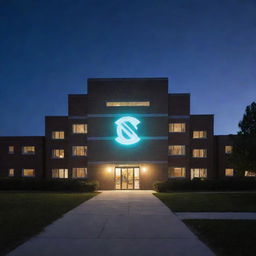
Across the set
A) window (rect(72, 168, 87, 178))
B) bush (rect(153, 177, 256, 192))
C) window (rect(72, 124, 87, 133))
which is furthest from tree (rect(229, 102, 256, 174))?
window (rect(72, 124, 87, 133))

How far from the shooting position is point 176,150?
32.5m

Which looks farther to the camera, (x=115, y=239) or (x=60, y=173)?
(x=60, y=173)

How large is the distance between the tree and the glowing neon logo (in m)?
12.8

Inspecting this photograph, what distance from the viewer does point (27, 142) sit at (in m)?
39.1

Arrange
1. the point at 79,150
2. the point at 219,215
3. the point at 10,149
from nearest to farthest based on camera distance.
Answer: the point at 219,215 < the point at 79,150 < the point at 10,149

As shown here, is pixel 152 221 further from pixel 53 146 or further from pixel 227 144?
pixel 227 144

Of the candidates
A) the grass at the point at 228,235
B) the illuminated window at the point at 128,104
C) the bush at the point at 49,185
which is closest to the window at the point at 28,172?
the bush at the point at 49,185

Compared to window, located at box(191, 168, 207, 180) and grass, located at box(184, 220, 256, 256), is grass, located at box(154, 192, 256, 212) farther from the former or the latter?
window, located at box(191, 168, 207, 180)

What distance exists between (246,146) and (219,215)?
784 centimetres

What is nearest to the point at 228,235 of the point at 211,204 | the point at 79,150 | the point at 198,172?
the point at 211,204

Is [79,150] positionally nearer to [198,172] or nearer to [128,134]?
[128,134]

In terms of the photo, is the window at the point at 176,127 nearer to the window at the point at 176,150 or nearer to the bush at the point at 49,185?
the window at the point at 176,150

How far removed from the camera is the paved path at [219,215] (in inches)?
474

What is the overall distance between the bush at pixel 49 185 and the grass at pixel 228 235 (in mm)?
18156
